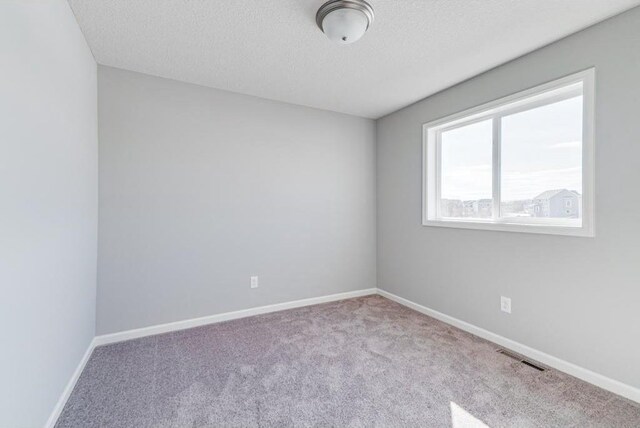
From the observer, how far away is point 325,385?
2.00 m

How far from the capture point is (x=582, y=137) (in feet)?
6.87

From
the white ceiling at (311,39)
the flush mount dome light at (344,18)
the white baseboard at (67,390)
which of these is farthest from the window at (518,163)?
the white baseboard at (67,390)

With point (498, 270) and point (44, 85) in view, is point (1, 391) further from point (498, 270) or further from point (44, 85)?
point (498, 270)

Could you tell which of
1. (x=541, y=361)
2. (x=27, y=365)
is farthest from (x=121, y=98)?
(x=541, y=361)

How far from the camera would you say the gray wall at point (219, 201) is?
2668 millimetres

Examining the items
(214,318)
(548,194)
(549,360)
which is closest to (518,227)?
(548,194)

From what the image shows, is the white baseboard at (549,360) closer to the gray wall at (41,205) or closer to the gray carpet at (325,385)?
the gray carpet at (325,385)

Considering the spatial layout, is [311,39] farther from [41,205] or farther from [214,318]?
[214,318]

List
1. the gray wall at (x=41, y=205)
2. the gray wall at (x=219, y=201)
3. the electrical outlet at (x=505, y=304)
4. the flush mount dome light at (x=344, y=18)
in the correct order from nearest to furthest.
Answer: the gray wall at (x=41, y=205) → the flush mount dome light at (x=344, y=18) → the electrical outlet at (x=505, y=304) → the gray wall at (x=219, y=201)

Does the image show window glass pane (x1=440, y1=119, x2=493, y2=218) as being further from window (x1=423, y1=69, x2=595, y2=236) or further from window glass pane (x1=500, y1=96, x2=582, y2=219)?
window glass pane (x1=500, y1=96, x2=582, y2=219)

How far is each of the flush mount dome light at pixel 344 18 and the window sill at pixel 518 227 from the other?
1.96 meters

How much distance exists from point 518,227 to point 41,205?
3.21m

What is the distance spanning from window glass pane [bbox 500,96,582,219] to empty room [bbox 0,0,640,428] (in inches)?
0.6

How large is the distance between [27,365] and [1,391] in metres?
0.23
